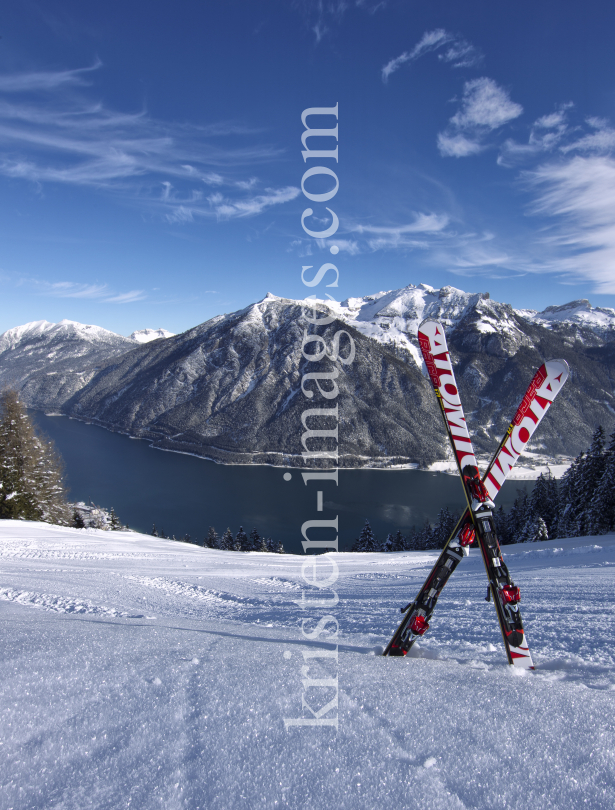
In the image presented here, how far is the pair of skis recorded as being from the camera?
9.60 feet

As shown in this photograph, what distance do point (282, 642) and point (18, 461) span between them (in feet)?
77.8

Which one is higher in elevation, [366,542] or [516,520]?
[516,520]

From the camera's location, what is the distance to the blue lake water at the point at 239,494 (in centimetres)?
8462

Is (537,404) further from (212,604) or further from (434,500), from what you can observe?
(434,500)

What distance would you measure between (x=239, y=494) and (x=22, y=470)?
292 ft

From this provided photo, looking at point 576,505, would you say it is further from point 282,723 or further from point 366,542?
point 282,723

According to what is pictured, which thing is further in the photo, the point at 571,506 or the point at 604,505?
the point at 571,506

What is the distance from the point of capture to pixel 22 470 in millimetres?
21141

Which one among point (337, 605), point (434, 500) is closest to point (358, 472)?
point (434, 500)

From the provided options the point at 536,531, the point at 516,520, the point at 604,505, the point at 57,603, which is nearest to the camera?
the point at 57,603

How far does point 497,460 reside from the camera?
3.48m

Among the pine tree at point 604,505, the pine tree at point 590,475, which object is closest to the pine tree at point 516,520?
the pine tree at point 590,475

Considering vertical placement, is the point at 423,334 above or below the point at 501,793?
above

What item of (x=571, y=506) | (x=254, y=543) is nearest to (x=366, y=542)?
(x=254, y=543)
